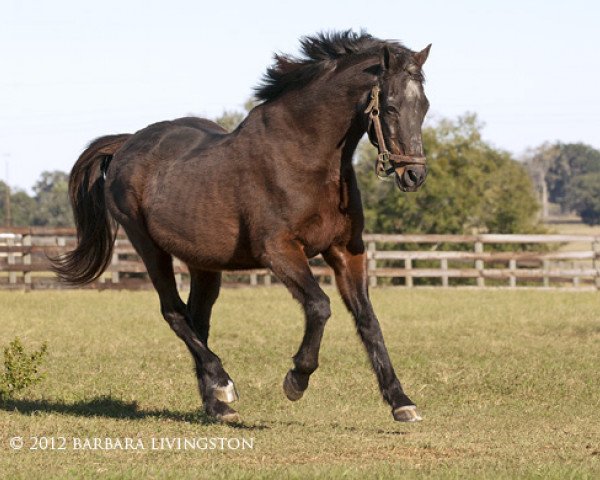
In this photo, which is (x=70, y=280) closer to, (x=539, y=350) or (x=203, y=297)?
(x=203, y=297)

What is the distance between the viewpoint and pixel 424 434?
25.2 ft

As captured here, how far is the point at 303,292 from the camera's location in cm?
759

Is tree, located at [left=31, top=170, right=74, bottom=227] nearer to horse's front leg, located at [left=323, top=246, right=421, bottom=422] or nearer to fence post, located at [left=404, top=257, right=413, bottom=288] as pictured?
fence post, located at [left=404, top=257, right=413, bottom=288]

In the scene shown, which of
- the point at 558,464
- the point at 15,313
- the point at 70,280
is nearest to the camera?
the point at 558,464

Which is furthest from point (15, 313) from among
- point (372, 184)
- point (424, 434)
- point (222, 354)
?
point (372, 184)

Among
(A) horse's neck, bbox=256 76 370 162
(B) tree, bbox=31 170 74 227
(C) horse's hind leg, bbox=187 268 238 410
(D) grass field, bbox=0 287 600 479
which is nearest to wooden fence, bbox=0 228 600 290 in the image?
(D) grass field, bbox=0 287 600 479

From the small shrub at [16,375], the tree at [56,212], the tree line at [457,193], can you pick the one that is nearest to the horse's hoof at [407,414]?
the small shrub at [16,375]

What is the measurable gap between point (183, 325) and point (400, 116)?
2.98m

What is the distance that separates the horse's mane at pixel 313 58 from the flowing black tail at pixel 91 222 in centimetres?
256

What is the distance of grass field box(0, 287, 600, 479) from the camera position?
6637mm

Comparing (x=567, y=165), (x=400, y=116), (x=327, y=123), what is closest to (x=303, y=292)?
(x=327, y=123)

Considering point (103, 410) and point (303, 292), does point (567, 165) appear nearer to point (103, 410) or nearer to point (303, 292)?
point (103, 410)

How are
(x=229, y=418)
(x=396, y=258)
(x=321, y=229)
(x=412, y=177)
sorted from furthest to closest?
(x=396, y=258), (x=229, y=418), (x=321, y=229), (x=412, y=177)

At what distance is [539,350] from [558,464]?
26.4 feet
